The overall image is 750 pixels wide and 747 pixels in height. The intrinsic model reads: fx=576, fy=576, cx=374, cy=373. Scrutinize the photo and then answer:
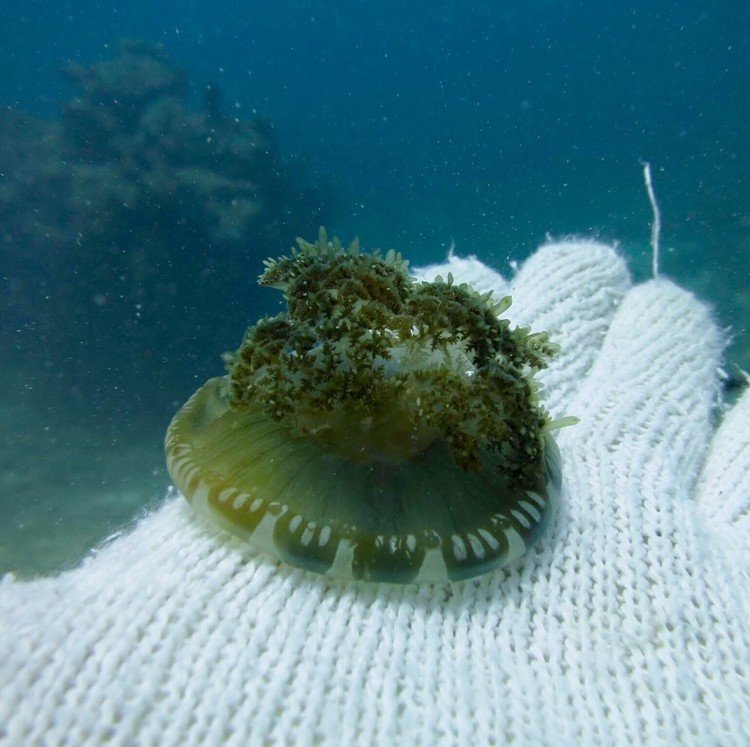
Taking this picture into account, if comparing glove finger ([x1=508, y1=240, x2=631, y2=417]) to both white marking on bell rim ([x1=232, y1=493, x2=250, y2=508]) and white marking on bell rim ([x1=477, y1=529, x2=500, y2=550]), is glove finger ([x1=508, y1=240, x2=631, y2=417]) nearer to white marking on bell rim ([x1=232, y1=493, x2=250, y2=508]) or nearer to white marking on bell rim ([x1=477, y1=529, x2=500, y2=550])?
white marking on bell rim ([x1=477, y1=529, x2=500, y2=550])

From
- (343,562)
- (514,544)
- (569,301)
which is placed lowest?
(514,544)

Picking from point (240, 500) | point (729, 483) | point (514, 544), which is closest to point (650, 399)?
point (729, 483)

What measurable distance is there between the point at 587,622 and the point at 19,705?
1673 mm

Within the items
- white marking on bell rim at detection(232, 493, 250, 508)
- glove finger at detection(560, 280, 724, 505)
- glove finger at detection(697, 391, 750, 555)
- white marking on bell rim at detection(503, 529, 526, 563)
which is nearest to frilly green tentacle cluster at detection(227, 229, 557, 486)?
white marking on bell rim at detection(503, 529, 526, 563)

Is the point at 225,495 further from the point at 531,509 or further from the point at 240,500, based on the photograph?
the point at 531,509

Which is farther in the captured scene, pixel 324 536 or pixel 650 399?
pixel 650 399

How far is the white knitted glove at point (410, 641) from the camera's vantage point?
1.46m

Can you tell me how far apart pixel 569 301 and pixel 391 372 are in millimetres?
1736

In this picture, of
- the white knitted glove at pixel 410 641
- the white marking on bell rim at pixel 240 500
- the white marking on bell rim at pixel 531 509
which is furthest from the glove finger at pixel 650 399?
the white marking on bell rim at pixel 240 500

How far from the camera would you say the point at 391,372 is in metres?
2.16

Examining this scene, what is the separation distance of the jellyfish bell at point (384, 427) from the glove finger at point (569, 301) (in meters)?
1.00

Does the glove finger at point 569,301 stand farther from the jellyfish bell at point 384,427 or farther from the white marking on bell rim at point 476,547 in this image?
the white marking on bell rim at point 476,547

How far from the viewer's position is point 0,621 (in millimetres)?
1573

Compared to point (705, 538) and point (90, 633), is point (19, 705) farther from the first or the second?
point (705, 538)
